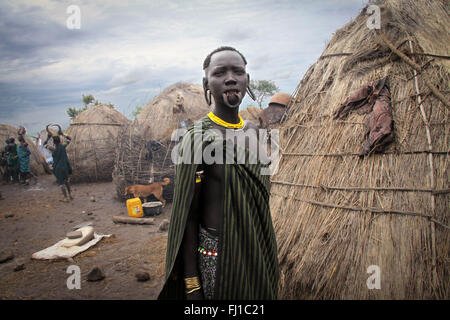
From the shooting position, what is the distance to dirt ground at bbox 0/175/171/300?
3801mm

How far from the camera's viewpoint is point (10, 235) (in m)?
6.01

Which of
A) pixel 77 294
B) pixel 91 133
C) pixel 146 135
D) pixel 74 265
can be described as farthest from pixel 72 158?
pixel 77 294

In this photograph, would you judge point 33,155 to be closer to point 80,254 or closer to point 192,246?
point 80,254

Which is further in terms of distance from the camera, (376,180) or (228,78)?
(376,180)

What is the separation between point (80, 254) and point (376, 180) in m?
4.80

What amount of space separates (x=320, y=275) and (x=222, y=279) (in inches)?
61.1

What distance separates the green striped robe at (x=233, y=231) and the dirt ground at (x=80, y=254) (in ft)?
8.58

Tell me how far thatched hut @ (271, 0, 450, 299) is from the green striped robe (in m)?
1.29

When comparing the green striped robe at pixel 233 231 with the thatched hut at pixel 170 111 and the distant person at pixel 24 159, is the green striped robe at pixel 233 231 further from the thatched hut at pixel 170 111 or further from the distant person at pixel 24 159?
the distant person at pixel 24 159

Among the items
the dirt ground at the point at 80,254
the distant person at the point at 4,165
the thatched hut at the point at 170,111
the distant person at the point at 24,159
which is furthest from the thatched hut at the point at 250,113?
the distant person at the point at 4,165

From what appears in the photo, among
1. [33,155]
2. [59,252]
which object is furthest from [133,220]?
[33,155]

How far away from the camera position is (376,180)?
262 centimetres

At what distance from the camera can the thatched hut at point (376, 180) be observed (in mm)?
2297

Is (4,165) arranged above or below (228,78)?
below
